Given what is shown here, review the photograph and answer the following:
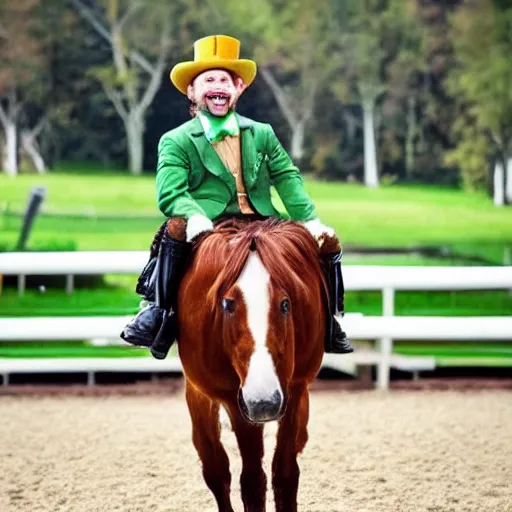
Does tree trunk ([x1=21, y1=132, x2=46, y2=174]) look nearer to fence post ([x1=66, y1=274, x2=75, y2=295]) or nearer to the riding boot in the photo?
fence post ([x1=66, y1=274, x2=75, y2=295])

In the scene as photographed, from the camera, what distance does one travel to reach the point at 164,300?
301cm

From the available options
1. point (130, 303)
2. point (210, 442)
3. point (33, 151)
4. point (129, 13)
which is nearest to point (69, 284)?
point (130, 303)

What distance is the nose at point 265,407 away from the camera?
8.30ft

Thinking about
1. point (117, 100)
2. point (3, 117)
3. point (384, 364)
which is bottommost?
point (384, 364)

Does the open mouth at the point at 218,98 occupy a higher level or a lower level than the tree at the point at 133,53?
lower

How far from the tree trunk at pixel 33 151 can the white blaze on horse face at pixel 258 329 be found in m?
4.80

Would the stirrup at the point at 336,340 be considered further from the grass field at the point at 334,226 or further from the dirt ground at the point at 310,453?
the grass field at the point at 334,226

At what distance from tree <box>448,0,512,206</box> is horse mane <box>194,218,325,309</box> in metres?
4.63

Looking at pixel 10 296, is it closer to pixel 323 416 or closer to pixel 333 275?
pixel 323 416

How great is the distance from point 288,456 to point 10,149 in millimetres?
4874

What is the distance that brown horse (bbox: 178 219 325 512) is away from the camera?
262 centimetres

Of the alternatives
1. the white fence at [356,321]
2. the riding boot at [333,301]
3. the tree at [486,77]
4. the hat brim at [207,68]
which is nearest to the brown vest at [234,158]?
the hat brim at [207,68]

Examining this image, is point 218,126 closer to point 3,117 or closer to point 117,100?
point 117,100

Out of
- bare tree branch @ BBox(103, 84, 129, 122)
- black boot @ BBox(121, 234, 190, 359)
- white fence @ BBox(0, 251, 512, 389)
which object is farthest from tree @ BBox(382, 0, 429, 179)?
black boot @ BBox(121, 234, 190, 359)
